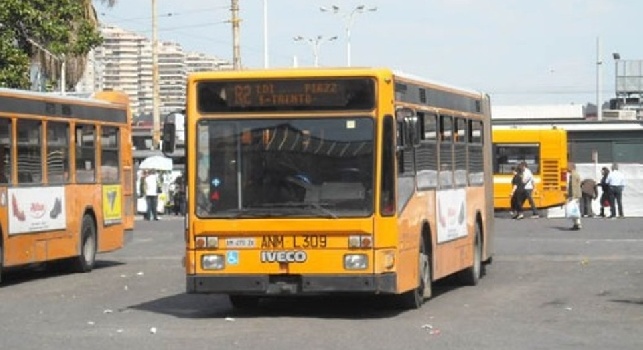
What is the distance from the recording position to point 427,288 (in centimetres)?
1727

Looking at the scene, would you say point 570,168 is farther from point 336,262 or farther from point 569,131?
point 336,262

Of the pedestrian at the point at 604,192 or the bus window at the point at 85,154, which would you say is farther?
the pedestrian at the point at 604,192

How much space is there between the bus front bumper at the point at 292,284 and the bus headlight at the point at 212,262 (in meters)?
0.11

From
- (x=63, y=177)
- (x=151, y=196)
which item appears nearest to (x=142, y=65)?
(x=151, y=196)

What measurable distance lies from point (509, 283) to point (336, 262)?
606 centimetres

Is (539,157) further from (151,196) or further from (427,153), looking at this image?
(427,153)

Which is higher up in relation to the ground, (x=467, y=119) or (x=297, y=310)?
(x=467, y=119)

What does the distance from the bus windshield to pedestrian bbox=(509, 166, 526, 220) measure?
2781 centimetres

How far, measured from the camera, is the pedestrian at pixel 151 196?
45812mm

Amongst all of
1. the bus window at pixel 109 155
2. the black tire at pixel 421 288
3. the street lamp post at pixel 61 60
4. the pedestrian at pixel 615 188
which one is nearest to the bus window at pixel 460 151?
the black tire at pixel 421 288

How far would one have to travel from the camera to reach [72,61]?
42.2 m

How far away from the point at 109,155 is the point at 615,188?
2135 cm

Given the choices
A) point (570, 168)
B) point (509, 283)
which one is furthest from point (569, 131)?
point (509, 283)

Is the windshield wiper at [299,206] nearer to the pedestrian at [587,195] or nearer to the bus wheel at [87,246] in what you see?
the bus wheel at [87,246]
